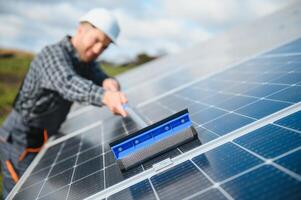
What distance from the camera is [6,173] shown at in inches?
266

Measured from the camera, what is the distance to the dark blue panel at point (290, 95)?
11.7 ft

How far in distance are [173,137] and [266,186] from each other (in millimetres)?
Answer: 1478

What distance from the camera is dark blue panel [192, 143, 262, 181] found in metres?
2.70

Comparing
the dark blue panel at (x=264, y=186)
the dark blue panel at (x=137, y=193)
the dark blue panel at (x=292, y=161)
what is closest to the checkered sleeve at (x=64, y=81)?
the dark blue panel at (x=137, y=193)

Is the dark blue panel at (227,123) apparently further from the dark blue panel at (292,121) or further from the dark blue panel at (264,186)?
the dark blue panel at (264,186)

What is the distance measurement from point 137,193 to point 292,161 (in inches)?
52.3

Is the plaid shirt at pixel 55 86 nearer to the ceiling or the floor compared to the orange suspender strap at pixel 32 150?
nearer to the ceiling

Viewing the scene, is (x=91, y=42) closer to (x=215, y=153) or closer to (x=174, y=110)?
(x=174, y=110)

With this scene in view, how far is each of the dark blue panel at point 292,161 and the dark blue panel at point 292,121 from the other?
418 mm

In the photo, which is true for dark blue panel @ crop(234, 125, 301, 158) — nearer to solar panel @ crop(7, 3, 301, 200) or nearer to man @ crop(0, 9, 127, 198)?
solar panel @ crop(7, 3, 301, 200)

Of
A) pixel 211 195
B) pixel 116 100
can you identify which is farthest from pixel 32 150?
pixel 211 195

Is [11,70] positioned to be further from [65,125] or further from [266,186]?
[266,186]

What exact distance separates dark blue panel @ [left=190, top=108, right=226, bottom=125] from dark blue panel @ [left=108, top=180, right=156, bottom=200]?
4.42 ft

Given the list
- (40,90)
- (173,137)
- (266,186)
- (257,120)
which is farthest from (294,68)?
(40,90)
